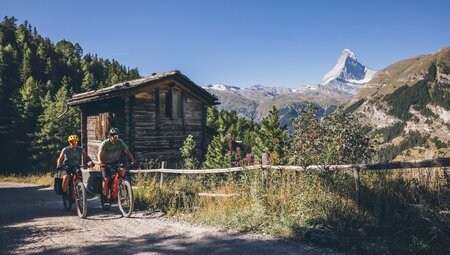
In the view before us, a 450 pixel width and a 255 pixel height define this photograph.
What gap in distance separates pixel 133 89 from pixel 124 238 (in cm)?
1451

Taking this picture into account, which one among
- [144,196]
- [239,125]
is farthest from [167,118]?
[239,125]

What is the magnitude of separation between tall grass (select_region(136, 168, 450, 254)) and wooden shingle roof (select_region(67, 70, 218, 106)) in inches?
519

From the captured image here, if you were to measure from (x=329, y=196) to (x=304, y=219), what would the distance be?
0.69 meters

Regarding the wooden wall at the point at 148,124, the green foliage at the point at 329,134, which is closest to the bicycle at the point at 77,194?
the green foliage at the point at 329,134

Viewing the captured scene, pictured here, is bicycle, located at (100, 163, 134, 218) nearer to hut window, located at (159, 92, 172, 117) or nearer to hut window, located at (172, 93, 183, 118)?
hut window, located at (159, 92, 172, 117)

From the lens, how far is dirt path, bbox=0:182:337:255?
18.6ft

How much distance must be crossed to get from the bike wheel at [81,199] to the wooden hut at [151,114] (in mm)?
11278

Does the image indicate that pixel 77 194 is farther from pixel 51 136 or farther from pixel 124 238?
pixel 51 136

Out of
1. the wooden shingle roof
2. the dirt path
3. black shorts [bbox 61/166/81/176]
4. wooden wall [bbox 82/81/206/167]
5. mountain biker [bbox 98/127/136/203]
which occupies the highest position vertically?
the wooden shingle roof

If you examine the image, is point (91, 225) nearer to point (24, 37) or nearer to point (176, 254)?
point (176, 254)

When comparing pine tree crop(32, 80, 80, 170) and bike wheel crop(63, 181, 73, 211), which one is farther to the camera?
pine tree crop(32, 80, 80, 170)

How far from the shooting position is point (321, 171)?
6867mm

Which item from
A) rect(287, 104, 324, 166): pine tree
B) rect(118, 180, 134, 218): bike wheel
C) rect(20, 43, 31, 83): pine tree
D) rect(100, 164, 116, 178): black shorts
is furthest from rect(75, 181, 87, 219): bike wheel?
rect(20, 43, 31, 83): pine tree

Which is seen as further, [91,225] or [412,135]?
[412,135]
